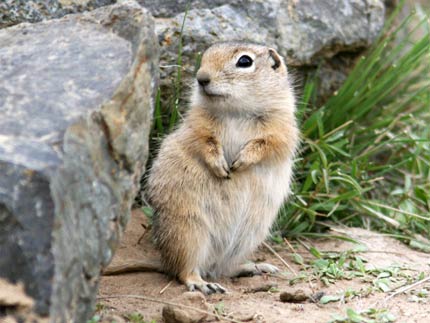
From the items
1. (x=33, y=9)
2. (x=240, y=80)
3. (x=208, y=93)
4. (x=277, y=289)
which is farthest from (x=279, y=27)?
(x=277, y=289)

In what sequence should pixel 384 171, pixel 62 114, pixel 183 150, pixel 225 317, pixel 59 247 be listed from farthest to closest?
pixel 384 171, pixel 183 150, pixel 225 317, pixel 62 114, pixel 59 247

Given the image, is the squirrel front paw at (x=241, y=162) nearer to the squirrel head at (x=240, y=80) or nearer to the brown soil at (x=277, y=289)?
the squirrel head at (x=240, y=80)

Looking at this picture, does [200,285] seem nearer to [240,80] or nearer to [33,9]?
[240,80]

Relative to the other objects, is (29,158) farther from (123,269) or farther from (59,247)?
(123,269)

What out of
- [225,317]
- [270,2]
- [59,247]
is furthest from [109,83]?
[270,2]

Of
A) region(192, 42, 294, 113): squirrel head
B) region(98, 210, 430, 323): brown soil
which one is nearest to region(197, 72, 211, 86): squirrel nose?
region(192, 42, 294, 113): squirrel head

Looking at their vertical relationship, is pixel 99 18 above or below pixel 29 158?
above

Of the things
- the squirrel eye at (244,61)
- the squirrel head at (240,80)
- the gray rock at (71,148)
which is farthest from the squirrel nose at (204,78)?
the gray rock at (71,148)

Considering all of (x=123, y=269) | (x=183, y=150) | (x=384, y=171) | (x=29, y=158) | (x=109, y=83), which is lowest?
(x=123, y=269)
